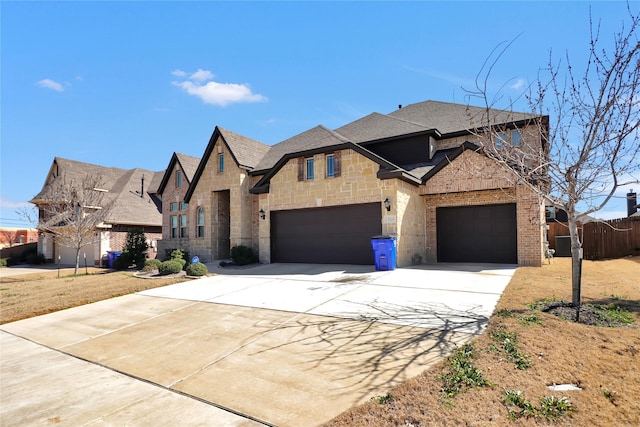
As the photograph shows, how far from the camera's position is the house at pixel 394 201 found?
13570 millimetres

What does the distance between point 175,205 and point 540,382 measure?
23.6 meters

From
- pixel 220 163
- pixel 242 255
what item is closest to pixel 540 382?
pixel 242 255

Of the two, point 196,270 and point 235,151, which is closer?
point 196,270

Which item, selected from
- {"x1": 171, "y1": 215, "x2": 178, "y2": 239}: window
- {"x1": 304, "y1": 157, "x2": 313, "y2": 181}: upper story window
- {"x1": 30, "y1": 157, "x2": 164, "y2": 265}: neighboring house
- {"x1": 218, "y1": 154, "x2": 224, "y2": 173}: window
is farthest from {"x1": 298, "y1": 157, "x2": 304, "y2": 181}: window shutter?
{"x1": 30, "y1": 157, "x2": 164, "y2": 265}: neighboring house

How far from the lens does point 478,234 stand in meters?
15.0

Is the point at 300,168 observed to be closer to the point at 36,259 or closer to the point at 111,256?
the point at 111,256

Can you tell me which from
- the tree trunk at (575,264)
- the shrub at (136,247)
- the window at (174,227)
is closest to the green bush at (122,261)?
the shrub at (136,247)

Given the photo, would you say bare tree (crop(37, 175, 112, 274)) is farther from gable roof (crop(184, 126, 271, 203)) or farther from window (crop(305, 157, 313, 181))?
window (crop(305, 157, 313, 181))

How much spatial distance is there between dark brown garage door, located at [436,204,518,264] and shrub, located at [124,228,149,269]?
1614 cm

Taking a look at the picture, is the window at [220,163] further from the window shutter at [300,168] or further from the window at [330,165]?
the window at [330,165]

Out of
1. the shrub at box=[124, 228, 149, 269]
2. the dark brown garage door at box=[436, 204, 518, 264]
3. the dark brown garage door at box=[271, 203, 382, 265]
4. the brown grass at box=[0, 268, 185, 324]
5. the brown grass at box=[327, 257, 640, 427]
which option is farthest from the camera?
the shrub at box=[124, 228, 149, 269]

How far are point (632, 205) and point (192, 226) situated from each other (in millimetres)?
38723

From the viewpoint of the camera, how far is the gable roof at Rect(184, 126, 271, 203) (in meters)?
19.6

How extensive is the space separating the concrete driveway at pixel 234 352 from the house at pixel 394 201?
5.46 metres
